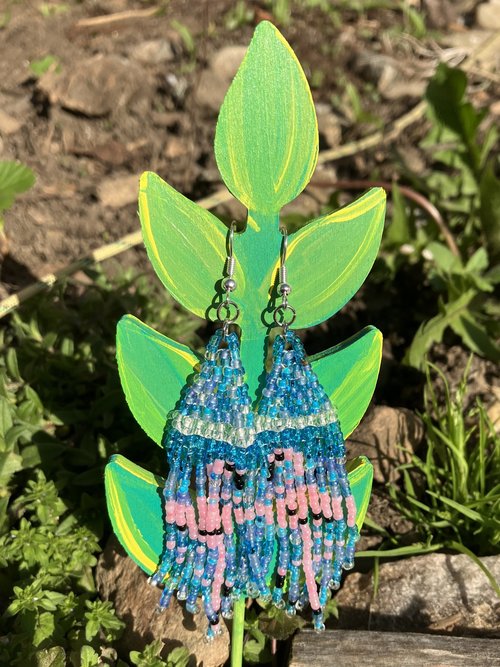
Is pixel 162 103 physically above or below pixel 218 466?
above

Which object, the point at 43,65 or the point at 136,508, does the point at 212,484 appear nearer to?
the point at 136,508

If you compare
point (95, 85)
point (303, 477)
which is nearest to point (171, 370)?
point (303, 477)

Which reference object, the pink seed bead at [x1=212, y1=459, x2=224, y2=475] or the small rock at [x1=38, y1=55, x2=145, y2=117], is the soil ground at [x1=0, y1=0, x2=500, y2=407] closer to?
the small rock at [x1=38, y1=55, x2=145, y2=117]

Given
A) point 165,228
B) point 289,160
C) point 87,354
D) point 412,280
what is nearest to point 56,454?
point 87,354

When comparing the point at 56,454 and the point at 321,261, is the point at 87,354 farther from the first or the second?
the point at 321,261

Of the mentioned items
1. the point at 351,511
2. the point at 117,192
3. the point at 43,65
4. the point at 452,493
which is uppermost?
the point at 43,65

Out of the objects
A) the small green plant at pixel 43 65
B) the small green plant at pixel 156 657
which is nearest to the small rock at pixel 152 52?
the small green plant at pixel 43 65
